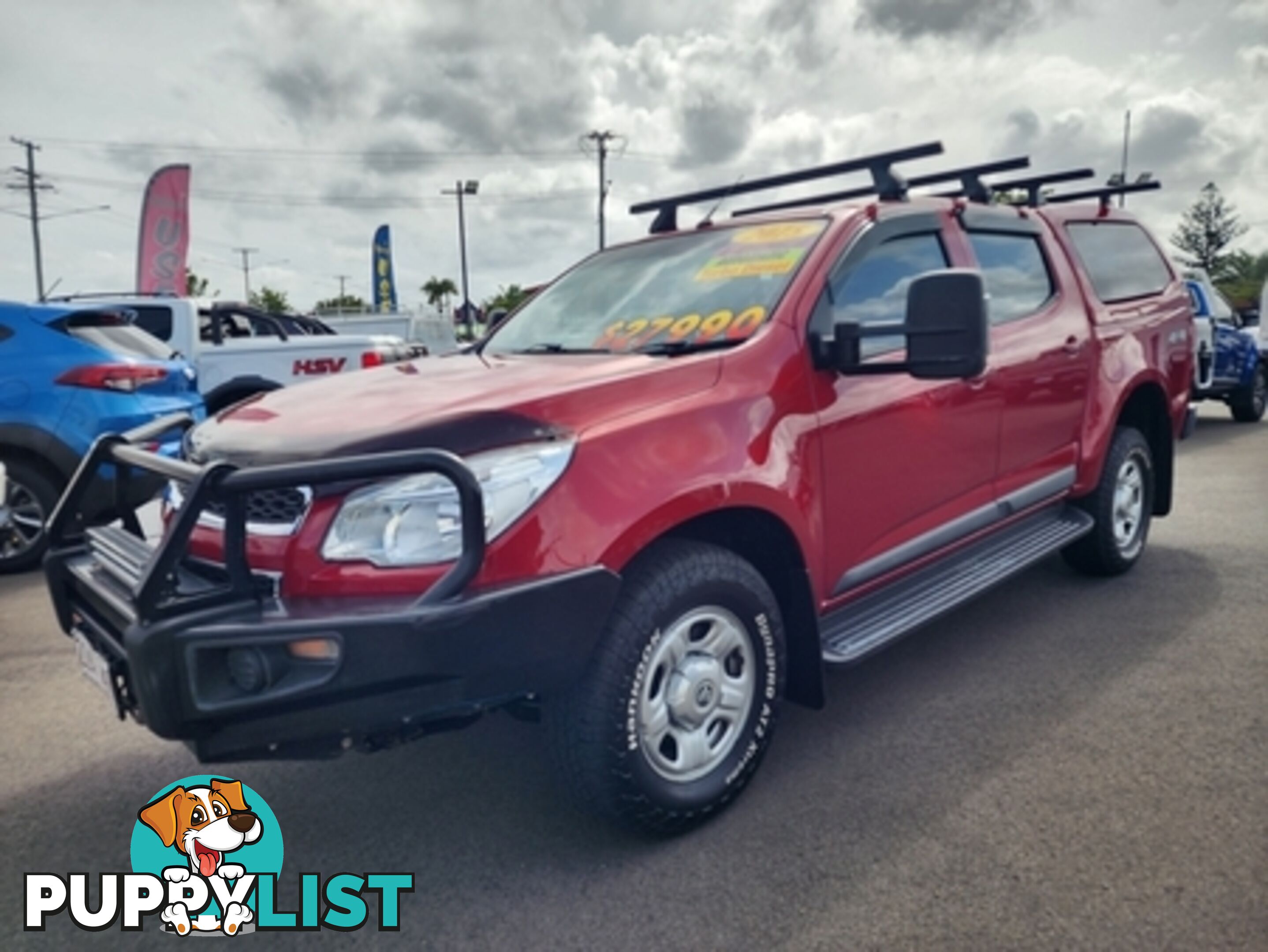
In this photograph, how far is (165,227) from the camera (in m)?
23.7

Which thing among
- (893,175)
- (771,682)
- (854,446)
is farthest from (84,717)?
(893,175)

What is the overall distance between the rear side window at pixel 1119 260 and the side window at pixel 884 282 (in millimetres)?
1388

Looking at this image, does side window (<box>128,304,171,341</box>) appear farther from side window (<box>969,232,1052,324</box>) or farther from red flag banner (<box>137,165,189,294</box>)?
red flag banner (<box>137,165,189,294</box>)

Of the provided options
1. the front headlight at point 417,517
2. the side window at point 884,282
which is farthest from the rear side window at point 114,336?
the side window at point 884,282

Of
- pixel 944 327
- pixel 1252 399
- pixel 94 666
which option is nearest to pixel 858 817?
pixel 944 327

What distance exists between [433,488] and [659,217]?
237 cm

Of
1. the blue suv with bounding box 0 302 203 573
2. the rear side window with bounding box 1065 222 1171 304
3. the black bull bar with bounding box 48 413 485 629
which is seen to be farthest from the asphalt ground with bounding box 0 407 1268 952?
the blue suv with bounding box 0 302 203 573

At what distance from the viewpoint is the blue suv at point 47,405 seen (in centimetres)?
548

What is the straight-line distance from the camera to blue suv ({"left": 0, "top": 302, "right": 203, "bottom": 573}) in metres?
5.48

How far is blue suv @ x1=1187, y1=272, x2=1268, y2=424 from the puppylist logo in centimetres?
→ 1039

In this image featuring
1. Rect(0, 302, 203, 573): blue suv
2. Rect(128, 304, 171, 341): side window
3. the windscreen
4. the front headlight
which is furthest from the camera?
Rect(128, 304, 171, 341): side window

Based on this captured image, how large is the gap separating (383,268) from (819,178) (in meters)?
46.4

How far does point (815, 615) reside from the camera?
2.81 meters

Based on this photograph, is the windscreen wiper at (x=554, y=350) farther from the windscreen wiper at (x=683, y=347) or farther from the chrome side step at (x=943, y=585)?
the chrome side step at (x=943, y=585)
